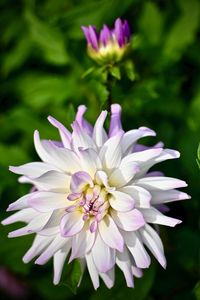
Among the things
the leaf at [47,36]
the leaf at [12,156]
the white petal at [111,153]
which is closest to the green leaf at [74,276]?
the white petal at [111,153]

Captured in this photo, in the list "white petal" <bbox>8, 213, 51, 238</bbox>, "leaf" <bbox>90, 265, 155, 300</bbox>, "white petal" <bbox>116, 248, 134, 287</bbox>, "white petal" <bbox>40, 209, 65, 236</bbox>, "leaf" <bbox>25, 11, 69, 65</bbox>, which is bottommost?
"leaf" <bbox>90, 265, 155, 300</bbox>

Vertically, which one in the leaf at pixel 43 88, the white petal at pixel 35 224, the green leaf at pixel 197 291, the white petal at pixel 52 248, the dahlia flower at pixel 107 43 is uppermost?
the leaf at pixel 43 88

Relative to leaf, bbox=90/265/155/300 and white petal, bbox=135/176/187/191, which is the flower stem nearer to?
white petal, bbox=135/176/187/191

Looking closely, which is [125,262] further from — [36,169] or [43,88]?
[43,88]

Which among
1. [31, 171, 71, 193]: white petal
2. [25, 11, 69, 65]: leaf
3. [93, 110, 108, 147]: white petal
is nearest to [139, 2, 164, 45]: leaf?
[25, 11, 69, 65]: leaf

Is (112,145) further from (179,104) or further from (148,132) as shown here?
(179,104)

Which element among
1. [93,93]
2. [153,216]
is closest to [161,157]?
[153,216]

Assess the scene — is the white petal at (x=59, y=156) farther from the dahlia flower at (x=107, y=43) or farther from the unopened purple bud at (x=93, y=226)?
the dahlia flower at (x=107, y=43)
